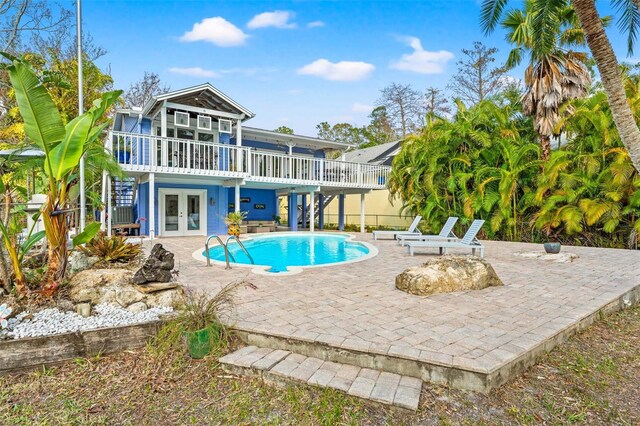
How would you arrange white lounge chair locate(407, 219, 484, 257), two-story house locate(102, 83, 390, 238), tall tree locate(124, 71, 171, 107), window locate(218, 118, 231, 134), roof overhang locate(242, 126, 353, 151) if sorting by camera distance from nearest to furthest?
1. white lounge chair locate(407, 219, 484, 257)
2. two-story house locate(102, 83, 390, 238)
3. window locate(218, 118, 231, 134)
4. roof overhang locate(242, 126, 353, 151)
5. tall tree locate(124, 71, 171, 107)

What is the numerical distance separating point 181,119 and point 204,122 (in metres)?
0.99

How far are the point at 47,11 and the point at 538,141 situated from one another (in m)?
23.0

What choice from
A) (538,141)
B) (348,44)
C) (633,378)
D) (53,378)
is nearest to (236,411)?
(53,378)

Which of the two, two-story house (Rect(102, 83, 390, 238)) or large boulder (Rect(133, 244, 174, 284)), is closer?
large boulder (Rect(133, 244, 174, 284))

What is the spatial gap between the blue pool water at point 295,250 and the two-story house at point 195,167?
2.46m

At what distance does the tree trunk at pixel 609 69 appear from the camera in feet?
15.4

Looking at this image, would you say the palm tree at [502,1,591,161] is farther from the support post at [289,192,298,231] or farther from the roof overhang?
the support post at [289,192,298,231]

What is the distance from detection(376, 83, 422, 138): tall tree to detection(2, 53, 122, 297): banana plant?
33.7m

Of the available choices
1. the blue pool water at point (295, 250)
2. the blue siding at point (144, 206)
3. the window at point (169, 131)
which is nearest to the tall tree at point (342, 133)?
the blue pool water at point (295, 250)

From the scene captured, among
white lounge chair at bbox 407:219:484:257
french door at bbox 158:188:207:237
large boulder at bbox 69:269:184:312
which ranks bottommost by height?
large boulder at bbox 69:269:184:312

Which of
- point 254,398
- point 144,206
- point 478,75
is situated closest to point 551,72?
point 254,398

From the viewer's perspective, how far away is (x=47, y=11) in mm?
16469

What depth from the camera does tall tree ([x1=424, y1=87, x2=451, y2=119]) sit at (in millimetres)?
33438

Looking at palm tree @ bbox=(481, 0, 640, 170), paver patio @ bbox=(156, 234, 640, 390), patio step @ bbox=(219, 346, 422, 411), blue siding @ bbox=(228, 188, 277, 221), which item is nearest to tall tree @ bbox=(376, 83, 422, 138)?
blue siding @ bbox=(228, 188, 277, 221)
